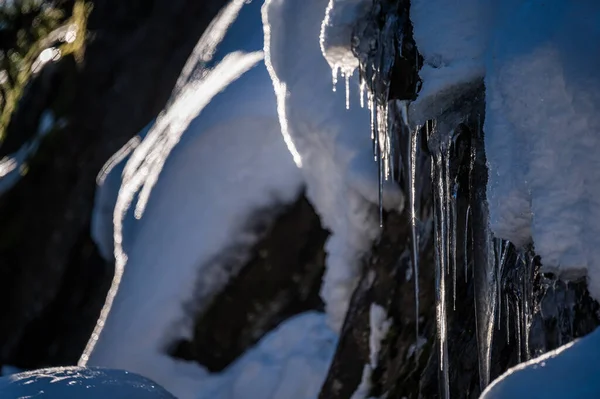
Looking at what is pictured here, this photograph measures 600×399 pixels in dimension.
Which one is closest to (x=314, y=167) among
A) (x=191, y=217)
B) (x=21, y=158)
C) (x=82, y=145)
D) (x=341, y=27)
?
(x=191, y=217)

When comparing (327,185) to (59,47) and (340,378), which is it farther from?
(59,47)

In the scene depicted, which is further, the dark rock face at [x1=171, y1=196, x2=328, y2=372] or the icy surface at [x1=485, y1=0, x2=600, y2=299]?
the dark rock face at [x1=171, y1=196, x2=328, y2=372]

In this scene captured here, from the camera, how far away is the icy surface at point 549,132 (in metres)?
2.20

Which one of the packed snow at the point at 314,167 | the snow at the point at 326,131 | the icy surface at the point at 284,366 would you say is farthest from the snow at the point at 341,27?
the icy surface at the point at 284,366

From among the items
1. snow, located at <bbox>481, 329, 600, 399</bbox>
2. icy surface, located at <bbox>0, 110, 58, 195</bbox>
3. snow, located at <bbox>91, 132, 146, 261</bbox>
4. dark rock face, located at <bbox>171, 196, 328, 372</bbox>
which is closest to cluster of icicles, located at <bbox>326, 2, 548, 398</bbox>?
snow, located at <bbox>481, 329, 600, 399</bbox>

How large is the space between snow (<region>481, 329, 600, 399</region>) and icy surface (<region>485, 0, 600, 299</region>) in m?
0.56

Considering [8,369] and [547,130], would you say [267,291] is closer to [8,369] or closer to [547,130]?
[8,369]

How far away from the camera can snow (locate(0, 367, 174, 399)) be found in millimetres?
2973

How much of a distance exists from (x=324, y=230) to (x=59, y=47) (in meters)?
5.81

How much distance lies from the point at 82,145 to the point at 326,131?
4684mm

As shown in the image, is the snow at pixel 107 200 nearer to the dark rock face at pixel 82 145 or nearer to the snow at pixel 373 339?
the dark rock face at pixel 82 145

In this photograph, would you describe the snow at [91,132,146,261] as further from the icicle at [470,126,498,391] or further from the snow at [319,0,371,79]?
the icicle at [470,126,498,391]

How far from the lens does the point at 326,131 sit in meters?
5.07

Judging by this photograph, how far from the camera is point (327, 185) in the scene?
5.28 metres
